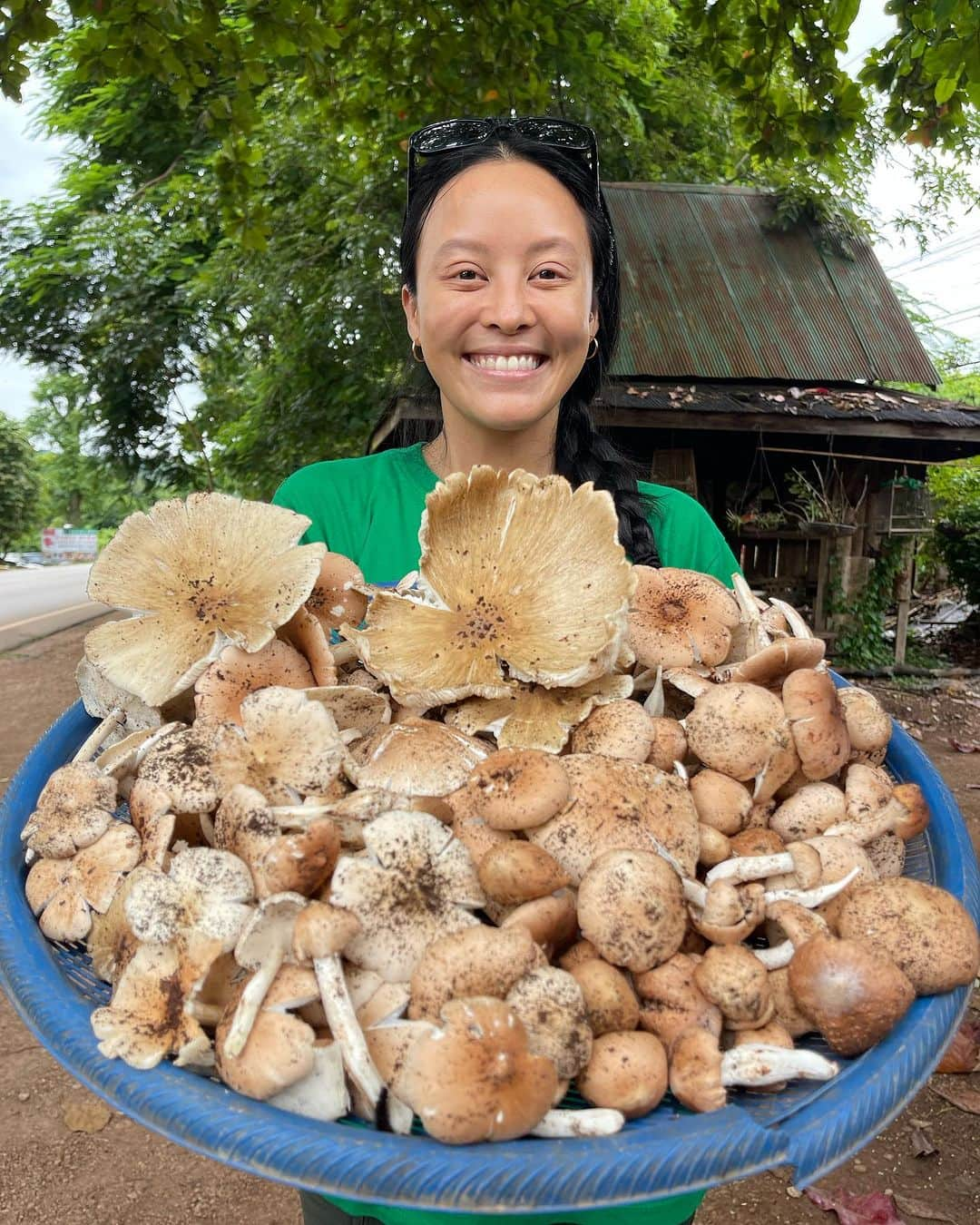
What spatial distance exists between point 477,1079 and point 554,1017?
0.48 feet

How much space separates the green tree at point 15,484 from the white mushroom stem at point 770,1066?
63.3m

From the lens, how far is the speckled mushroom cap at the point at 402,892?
1.22 metres

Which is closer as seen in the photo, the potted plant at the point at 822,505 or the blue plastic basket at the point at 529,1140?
the blue plastic basket at the point at 529,1140

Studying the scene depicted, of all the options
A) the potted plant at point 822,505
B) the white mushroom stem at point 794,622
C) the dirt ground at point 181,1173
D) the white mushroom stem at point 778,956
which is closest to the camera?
the white mushroom stem at point 778,956

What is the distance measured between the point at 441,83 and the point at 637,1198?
6.54 meters

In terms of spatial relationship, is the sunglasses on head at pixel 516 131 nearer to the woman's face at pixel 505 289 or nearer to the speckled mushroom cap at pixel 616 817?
the woman's face at pixel 505 289

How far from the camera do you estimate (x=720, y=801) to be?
1.49m

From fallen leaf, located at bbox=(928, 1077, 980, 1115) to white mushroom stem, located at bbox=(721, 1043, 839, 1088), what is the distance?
3718 millimetres

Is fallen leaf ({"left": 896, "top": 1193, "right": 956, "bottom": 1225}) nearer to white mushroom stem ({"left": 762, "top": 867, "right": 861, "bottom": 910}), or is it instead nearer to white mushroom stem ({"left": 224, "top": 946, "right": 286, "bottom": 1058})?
white mushroom stem ({"left": 762, "top": 867, "right": 861, "bottom": 910})

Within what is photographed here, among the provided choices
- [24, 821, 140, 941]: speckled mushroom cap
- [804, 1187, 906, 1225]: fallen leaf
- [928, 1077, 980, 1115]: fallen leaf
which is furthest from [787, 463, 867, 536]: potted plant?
[24, 821, 140, 941]: speckled mushroom cap

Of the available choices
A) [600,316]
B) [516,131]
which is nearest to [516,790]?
[600,316]

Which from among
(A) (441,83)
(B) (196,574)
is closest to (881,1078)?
A: (B) (196,574)

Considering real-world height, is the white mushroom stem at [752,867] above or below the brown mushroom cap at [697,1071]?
above

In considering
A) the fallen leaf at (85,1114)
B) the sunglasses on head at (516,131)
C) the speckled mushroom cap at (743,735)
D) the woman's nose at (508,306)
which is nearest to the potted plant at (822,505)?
the sunglasses on head at (516,131)
